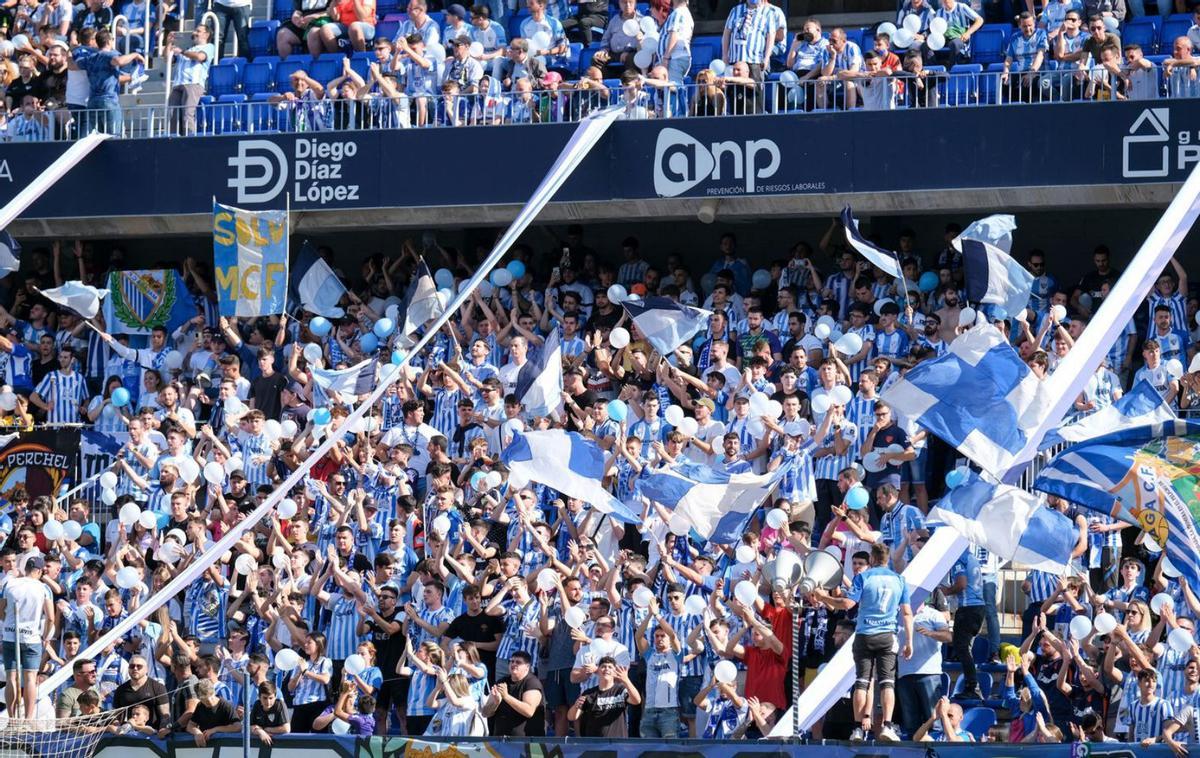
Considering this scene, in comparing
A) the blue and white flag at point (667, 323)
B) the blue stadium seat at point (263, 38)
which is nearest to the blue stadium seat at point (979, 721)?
the blue and white flag at point (667, 323)

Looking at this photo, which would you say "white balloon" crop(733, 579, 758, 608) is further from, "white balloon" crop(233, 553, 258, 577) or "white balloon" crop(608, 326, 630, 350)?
"white balloon" crop(608, 326, 630, 350)

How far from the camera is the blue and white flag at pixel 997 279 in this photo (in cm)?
1812

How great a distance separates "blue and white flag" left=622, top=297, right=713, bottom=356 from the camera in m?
18.7

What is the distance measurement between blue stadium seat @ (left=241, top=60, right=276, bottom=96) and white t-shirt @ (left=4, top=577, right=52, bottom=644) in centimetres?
668

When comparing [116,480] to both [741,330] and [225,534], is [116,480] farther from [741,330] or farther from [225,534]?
[741,330]

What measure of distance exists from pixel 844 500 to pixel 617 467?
192 cm

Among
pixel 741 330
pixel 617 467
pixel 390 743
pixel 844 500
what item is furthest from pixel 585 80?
pixel 390 743

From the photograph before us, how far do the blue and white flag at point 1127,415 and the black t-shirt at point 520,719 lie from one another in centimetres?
378

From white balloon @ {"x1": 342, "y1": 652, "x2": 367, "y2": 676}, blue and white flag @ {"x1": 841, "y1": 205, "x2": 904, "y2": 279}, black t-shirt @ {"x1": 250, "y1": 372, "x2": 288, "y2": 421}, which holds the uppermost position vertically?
blue and white flag @ {"x1": 841, "y1": 205, "x2": 904, "y2": 279}

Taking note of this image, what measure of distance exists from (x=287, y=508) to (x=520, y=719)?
3119 mm

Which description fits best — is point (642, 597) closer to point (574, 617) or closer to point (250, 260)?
point (574, 617)

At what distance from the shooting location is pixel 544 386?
18641 mm

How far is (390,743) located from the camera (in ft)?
49.2

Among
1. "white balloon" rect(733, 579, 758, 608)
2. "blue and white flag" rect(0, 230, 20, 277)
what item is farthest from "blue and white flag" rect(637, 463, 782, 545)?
"blue and white flag" rect(0, 230, 20, 277)
